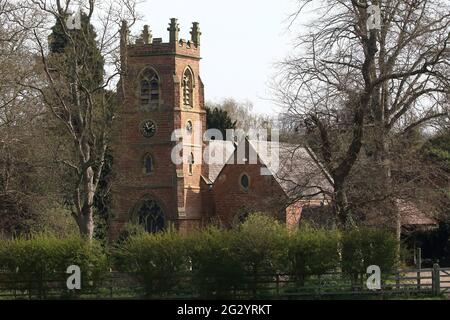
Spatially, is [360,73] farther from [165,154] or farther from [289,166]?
[165,154]

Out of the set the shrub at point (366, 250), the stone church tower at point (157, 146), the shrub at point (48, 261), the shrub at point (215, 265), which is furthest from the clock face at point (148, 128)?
the shrub at point (366, 250)

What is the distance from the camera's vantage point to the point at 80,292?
37625 mm

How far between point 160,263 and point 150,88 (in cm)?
3005

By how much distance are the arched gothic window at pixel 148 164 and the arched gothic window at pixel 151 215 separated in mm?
1860

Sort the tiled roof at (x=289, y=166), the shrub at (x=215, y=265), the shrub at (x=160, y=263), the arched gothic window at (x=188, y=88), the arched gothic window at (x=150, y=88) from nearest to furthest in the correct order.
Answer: the shrub at (x=215, y=265) → the shrub at (x=160, y=263) → the tiled roof at (x=289, y=166) → the arched gothic window at (x=150, y=88) → the arched gothic window at (x=188, y=88)

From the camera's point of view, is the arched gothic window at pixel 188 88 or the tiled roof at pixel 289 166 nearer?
the tiled roof at pixel 289 166

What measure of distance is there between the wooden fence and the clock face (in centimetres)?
2888

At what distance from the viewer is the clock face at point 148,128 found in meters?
66.4

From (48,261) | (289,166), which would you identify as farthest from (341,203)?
(48,261)

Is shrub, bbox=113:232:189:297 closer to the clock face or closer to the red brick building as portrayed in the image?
the red brick building

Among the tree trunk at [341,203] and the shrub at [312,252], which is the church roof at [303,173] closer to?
the tree trunk at [341,203]

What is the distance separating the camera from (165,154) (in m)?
66.1

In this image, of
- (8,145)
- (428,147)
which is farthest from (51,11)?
(428,147)
